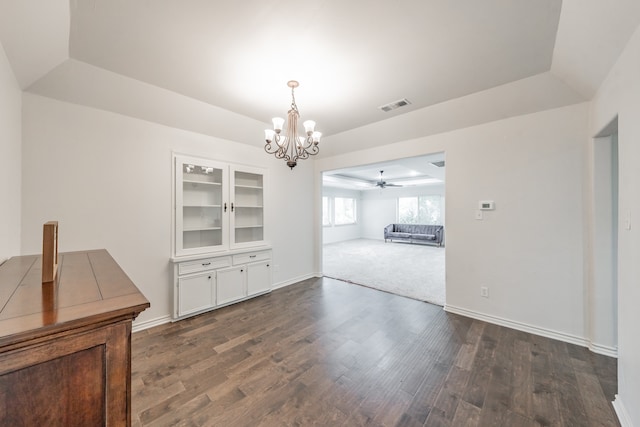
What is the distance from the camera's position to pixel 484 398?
70.0 inches

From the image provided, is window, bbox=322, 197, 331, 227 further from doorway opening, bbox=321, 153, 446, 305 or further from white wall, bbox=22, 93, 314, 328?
white wall, bbox=22, 93, 314, 328

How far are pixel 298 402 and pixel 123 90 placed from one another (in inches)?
129

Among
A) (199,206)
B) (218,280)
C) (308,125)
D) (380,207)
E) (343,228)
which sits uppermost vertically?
(308,125)

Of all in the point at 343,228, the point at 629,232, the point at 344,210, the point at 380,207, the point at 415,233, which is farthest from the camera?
the point at 380,207

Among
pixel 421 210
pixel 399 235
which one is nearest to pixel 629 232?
pixel 399 235

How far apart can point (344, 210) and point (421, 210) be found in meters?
3.26

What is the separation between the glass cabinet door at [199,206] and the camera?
124 inches

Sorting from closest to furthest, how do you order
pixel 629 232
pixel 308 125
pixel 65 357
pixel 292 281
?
pixel 65 357
pixel 629 232
pixel 308 125
pixel 292 281

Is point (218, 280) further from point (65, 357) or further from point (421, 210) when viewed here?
point (421, 210)

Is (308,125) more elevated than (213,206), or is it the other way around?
(308,125)

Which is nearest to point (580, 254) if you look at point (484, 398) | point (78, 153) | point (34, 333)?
point (484, 398)

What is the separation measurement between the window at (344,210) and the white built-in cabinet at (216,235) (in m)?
6.59

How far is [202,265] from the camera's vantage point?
323 centimetres

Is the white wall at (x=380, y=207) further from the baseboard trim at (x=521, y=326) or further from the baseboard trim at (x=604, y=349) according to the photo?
the baseboard trim at (x=604, y=349)
